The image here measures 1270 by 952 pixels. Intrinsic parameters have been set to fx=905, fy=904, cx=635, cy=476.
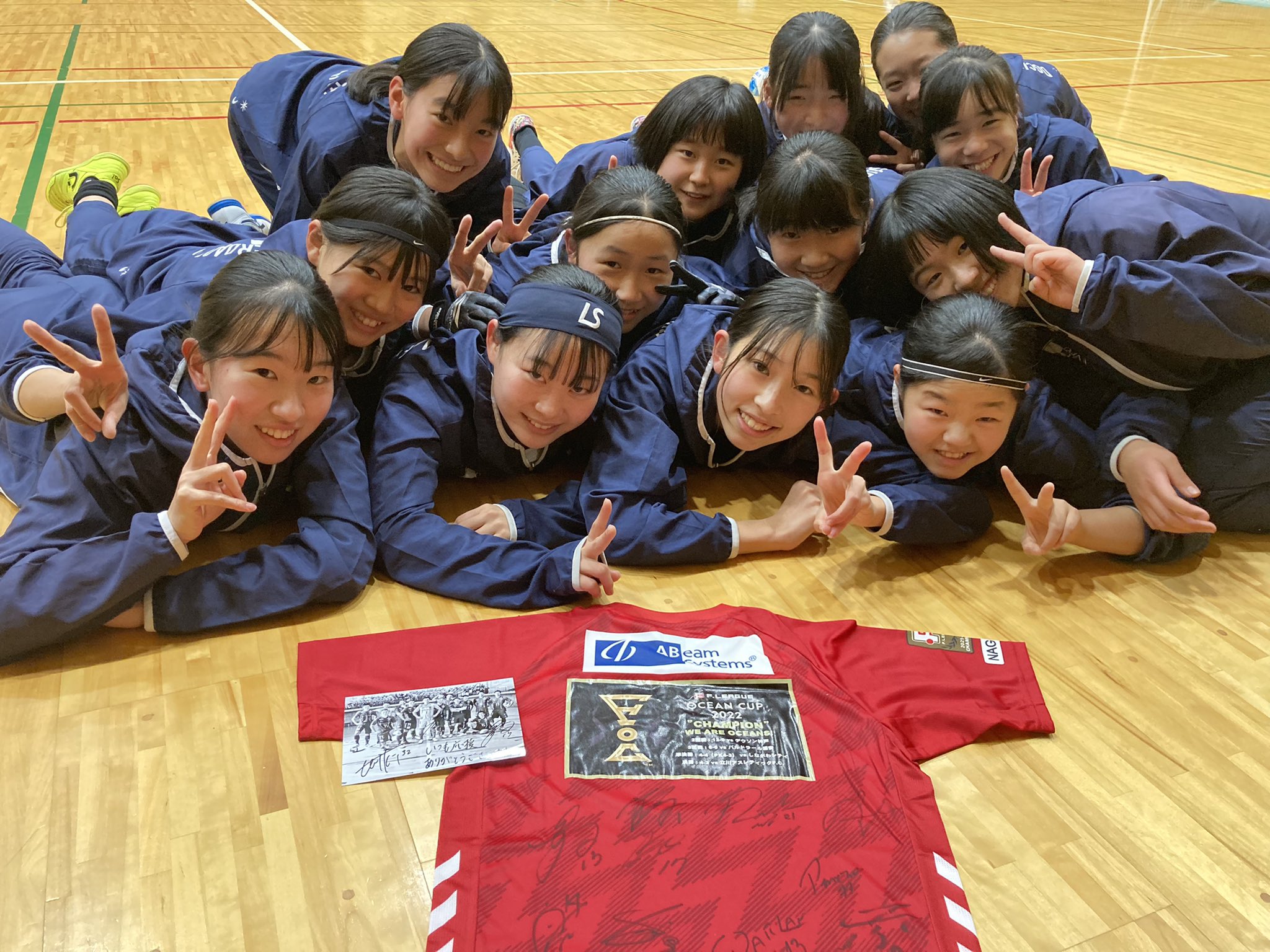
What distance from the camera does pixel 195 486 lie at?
125 centimetres

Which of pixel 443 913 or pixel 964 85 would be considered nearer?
pixel 443 913

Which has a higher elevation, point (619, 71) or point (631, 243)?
point (631, 243)

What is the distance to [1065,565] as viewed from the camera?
5.67 feet

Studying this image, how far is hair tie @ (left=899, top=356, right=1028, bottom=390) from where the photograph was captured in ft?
5.32

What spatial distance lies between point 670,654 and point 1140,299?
1.03 meters

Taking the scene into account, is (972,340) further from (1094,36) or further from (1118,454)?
(1094,36)

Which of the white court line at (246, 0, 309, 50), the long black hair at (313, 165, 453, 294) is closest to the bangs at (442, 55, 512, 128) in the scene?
the long black hair at (313, 165, 453, 294)

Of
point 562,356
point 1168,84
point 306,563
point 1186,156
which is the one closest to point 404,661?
point 306,563

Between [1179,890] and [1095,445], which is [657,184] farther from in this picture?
[1179,890]

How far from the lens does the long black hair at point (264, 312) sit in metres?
1.35

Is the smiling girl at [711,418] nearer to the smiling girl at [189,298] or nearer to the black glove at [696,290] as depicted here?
the black glove at [696,290]

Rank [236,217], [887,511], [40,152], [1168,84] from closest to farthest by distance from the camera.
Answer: [887,511], [236,217], [40,152], [1168,84]

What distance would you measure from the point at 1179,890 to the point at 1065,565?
0.72 m

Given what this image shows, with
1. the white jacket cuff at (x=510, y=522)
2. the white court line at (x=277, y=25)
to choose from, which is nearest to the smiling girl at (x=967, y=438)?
the white jacket cuff at (x=510, y=522)
